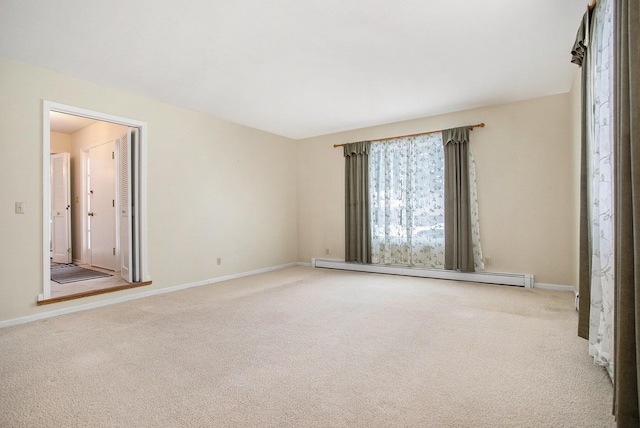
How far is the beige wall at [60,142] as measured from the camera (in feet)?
20.9

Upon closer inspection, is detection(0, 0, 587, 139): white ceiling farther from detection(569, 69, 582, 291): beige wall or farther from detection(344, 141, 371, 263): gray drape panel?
detection(344, 141, 371, 263): gray drape panel

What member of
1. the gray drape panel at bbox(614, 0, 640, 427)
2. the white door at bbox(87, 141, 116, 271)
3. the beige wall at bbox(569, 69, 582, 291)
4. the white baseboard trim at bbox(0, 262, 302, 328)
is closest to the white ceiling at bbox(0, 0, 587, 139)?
the beige wall at bbox(569, 69, 582, 291)

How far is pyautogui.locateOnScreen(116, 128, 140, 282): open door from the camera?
416 cm

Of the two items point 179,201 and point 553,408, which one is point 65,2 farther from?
point 553,408

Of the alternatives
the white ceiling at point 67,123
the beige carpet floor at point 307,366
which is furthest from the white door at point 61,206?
the beige carpet floor at point 307,366

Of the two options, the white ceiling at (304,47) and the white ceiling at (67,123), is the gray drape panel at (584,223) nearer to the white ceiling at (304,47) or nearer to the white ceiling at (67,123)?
the white ceiling at (304,47)

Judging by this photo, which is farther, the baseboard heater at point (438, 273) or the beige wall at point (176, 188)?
the baseboard heater at point (438, 273)

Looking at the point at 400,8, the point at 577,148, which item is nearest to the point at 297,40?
the point at 400,8

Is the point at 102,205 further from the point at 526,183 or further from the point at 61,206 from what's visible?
the point at 526,183

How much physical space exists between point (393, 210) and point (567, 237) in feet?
7.80

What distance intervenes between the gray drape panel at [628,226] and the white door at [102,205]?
6181mm

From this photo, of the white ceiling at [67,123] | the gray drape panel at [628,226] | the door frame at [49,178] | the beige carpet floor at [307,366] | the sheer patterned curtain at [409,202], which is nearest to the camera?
the gray drape panel at [628,226]

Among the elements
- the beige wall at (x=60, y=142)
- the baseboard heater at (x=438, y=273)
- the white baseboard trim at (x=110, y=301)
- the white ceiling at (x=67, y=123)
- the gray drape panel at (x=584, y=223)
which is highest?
the white ceiling at (x=67, y=123)

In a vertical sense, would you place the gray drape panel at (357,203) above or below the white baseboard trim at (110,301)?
above
